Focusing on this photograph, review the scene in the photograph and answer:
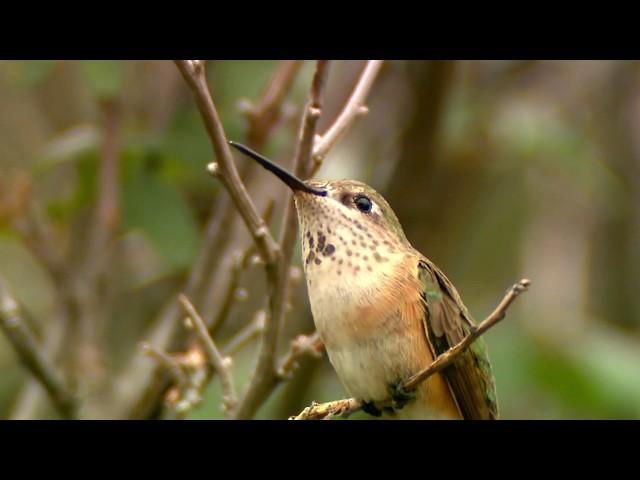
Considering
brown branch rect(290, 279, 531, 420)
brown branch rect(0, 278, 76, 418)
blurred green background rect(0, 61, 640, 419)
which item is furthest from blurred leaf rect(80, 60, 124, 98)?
brown branch rect(290, 279, 531, 420)

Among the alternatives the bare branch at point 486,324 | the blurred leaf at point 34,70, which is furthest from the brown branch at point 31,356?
the bare branch at point 486,324

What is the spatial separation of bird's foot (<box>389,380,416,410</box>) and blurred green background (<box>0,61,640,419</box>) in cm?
74

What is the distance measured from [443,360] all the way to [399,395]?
0.61 meters

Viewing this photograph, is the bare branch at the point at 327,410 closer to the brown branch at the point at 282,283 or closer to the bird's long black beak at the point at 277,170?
the brown branch at the point at 282,283

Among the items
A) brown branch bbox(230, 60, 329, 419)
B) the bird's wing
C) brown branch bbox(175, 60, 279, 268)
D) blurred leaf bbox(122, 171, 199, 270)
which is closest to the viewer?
brown branch bbox(175, 60, 279, 268)

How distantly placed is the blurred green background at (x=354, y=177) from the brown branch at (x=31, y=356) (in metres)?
0.23

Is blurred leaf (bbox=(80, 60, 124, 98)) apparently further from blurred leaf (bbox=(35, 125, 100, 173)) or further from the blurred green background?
blurred leaf (bbox=(35, 125, 100, 173))

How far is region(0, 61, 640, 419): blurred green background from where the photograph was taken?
358 centimetres

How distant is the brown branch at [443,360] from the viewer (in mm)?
1495

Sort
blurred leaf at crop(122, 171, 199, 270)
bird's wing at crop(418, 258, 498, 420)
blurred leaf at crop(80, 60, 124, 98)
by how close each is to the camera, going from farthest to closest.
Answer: blurred leaf at crop(122, 171, 199, 270) < blurred leaf at crop(80, 60, 124, 98) < bird's wing at crop(418, 258, 498, 420)

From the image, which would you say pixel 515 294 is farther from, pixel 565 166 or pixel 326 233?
pixel 565 166

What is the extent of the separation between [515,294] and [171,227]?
2139 mm

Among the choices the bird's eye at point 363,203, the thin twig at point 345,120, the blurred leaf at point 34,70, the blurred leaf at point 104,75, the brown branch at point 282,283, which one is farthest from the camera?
the blurred leaf at point 34,70
